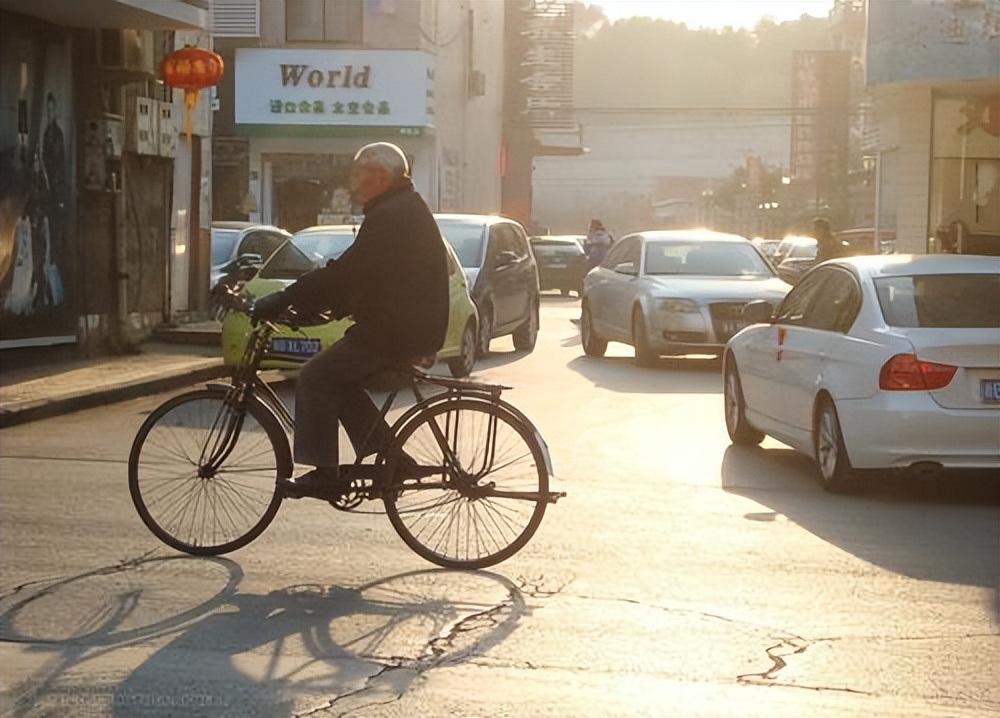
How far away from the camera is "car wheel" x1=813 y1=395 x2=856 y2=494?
10438 mm

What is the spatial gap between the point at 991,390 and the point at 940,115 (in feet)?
60.8

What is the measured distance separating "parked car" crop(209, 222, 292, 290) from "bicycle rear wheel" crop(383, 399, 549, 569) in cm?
1544

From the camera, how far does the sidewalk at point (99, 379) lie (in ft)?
45.8

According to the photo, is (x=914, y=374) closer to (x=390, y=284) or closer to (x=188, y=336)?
(x=390, y=284)

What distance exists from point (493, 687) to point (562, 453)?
6.54m

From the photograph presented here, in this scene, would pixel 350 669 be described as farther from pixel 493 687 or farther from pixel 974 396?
pixel 974 396

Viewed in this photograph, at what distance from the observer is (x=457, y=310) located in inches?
707

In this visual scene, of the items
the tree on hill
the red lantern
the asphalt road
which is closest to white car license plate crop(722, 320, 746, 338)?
the red lantern

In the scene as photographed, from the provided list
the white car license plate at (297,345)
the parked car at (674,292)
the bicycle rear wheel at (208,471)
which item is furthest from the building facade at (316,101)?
the bicycle rear wheel at (208,471)

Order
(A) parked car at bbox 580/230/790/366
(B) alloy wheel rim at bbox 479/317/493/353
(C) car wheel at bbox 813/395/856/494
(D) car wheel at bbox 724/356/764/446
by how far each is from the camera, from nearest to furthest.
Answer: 1. (C) car wheel at bbox 813/395/856/494
2. (D) car wheel at bbox 724/356/764/446
3. (A) parked car at bbox 580/230/790/366
4. (B) alloy wheel rim at bbox 479/317/493/353

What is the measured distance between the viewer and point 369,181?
795cm

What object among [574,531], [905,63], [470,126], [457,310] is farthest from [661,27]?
[574,531]

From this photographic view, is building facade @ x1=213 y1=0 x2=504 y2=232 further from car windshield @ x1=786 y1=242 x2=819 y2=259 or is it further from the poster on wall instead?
the poster on wall

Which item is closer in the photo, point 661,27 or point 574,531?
point 574,531
